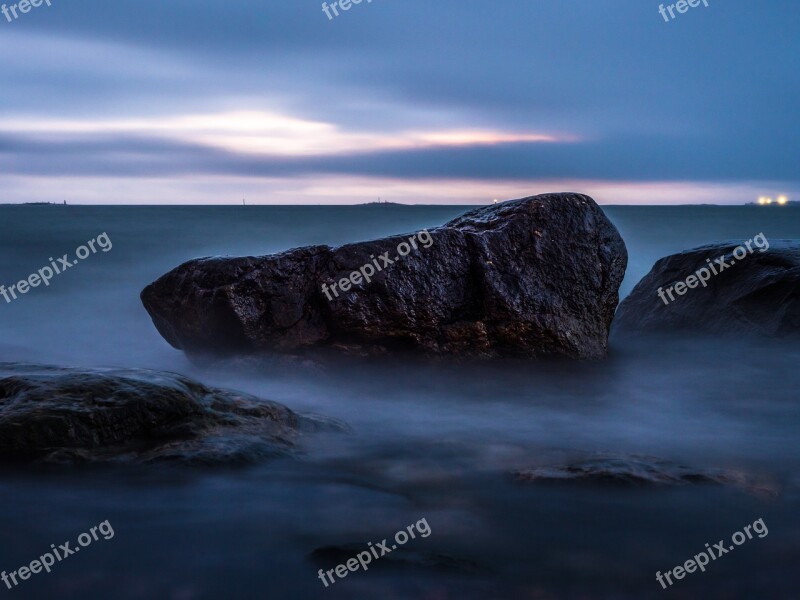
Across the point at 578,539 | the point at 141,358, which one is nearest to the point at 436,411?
the point at 578,539

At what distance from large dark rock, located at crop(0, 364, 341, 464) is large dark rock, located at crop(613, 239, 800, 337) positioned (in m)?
6.86

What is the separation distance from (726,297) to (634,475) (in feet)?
21.2

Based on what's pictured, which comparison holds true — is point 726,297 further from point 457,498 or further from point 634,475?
point 457,498

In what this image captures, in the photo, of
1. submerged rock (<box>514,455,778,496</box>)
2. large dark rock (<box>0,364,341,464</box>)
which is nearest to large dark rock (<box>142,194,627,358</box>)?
large dark rock (<box>0,364,341,464</box>)

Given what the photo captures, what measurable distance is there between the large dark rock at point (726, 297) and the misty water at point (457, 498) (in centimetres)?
139

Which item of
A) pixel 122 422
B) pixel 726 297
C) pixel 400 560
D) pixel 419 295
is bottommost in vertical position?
pixel 726 297

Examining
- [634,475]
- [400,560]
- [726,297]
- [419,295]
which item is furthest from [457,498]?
[726,297]

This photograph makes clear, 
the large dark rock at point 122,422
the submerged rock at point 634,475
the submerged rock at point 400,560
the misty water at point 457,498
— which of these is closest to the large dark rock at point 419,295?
the misty water at point 457,498

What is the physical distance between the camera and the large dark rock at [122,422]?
450 cm

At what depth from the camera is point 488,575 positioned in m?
3.61

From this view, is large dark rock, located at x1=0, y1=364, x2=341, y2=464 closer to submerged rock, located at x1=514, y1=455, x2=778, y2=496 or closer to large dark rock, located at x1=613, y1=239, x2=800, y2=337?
submerged rock, located at x1=514, y1=455, x2=778, y2=496

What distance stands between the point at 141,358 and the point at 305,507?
6.63 m

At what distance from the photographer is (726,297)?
10.2m

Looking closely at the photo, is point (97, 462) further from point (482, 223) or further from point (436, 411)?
point (482, 223)
